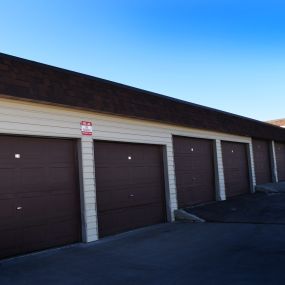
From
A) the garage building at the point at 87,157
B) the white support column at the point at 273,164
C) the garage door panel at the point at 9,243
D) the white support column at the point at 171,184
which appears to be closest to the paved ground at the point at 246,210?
the white support column at the point at 171,184

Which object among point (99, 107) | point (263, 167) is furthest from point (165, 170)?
point (263, 167)

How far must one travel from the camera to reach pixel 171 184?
13383 mm

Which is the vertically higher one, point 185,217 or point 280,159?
point 280,159

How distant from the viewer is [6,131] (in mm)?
8328

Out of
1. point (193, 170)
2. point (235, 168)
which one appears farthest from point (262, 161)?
point (193, 170)

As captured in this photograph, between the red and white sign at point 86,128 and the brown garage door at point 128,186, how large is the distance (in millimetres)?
570

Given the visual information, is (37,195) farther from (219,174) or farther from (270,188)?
(270,188)

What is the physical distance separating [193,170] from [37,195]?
7.48 metres

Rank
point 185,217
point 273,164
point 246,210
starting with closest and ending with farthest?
Answer: 1. point 185,217
2. point 246,210
3. point 273,164

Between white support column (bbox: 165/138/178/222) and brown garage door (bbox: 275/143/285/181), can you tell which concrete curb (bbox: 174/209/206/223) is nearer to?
white support column (bbox: 165/138/178/222)

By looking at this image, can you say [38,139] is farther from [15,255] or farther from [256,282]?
[256,282]

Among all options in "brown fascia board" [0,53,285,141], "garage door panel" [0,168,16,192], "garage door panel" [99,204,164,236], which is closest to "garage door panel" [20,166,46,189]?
"garage door panel" [0,168,16,192]

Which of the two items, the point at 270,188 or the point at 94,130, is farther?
the point at 270,188

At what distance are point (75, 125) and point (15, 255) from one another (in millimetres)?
3325
